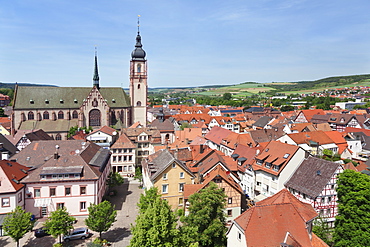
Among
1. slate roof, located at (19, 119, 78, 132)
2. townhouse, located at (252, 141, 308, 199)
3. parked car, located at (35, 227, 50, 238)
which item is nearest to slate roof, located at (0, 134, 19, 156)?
parked car, located at (35, 227, 50, 238)

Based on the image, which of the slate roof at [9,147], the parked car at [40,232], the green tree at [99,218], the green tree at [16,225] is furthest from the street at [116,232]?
the slate roof at [9,147]

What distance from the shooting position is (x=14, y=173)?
39.1 metres

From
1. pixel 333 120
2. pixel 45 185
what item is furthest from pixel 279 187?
pixel 333 120

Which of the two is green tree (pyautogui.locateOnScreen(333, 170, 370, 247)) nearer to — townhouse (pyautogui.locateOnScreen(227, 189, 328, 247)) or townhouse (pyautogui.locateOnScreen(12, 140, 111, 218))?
townhouse (pyautogui.locateOnScreen(227, 189, 328, 247))

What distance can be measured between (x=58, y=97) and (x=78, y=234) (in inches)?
2803

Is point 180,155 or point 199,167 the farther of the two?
point 180,155

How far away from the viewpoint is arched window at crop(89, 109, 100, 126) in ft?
314

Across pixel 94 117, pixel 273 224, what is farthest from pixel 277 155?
pixel 94 117

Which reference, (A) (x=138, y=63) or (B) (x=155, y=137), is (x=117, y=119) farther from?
(B) (x=155, y=137)

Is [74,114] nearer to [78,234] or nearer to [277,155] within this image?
[78,234]

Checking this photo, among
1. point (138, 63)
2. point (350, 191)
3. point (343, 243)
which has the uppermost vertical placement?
point (138, 63)

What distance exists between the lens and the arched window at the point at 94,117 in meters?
95.7

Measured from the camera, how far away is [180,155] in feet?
175

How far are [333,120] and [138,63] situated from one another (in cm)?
7605
